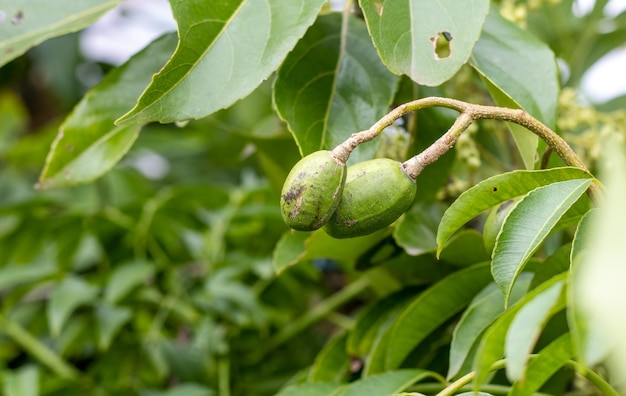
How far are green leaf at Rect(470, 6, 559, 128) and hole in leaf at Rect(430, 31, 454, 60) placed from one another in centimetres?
2

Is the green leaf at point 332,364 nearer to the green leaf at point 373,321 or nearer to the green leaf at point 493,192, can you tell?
the green leaf at point 373,321

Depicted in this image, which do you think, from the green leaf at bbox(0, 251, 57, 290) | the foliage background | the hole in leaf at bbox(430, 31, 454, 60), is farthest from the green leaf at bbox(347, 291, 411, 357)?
the green leaf at bbox(0, 251, 57, 290)

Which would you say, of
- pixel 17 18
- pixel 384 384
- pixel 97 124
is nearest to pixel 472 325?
pixel 384 384

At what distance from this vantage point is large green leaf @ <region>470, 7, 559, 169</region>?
57 centimetres

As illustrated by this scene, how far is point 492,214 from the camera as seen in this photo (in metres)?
0.49

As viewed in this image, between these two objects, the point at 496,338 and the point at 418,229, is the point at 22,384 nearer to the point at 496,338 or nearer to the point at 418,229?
the point at 418,229

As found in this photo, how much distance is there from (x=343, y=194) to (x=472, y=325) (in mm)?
156

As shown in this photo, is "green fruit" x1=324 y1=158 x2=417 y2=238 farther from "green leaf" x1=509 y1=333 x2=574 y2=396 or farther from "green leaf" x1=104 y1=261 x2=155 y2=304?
"green leaf" x1=104 y1=261 x2=155 y2=304

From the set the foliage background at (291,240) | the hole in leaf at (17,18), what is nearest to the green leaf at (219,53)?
the foliage background at (291,240)

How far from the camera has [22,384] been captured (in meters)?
0.80

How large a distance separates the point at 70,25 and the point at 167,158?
3.10 ft

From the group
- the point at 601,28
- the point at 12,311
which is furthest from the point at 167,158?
the point at 601,28

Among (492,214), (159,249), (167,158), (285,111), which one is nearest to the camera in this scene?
(492,214)

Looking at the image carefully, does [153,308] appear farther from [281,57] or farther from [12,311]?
[281,57]
